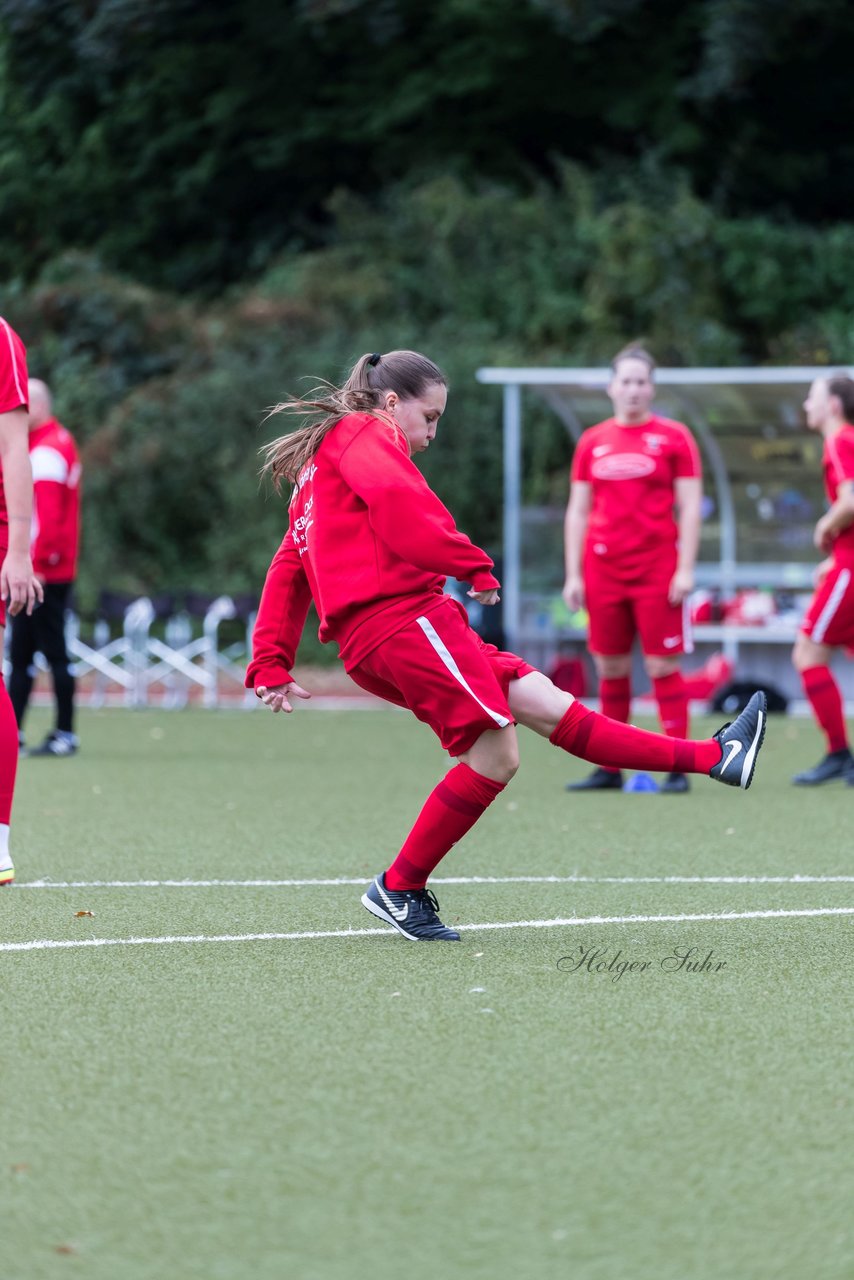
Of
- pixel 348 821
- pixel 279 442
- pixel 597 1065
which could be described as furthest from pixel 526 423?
pixel 597 1065

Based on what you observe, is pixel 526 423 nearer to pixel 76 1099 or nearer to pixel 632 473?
pixel 632 473

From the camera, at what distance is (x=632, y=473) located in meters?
9.27

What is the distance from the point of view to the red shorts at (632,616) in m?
9.26

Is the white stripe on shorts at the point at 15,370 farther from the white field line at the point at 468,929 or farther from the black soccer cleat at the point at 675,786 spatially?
the black soccer cleat at the point at 675,786

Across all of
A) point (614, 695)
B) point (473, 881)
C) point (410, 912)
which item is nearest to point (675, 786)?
point (614, 695)

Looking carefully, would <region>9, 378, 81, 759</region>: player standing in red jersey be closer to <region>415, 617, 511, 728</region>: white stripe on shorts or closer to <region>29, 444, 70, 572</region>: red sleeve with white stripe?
<region>29, 444, 70, 572</region>: red sleeve with white stripe

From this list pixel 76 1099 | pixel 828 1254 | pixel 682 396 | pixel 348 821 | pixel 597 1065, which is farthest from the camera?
pixel 682 396

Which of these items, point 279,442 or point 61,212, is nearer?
point 279,442

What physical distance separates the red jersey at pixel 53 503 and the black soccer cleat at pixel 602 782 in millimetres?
3152

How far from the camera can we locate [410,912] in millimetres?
5070

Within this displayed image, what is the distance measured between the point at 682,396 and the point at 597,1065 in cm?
1267

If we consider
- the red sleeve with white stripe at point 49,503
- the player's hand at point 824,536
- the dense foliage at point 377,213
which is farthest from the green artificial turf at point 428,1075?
the dense foliage at point 377,213

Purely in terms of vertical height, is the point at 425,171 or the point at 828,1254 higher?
the point at 425,171

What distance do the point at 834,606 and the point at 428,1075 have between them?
625 cm
